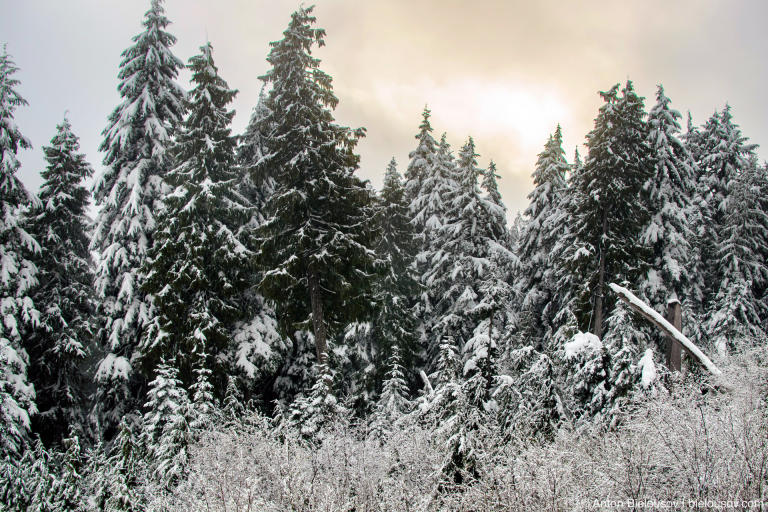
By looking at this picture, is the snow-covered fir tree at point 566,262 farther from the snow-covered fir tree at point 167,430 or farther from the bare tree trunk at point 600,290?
the snow-covered fir tree at point 167,430

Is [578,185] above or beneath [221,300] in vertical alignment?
above

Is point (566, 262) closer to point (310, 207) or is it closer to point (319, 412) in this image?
point (310, 207)

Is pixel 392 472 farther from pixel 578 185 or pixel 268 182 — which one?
pixel 578 185

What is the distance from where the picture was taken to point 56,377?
1623cm

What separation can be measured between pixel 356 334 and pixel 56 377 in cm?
1237

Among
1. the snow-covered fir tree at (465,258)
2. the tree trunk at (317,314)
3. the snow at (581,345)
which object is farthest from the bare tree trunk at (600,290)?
the tree trunk at (317,314)

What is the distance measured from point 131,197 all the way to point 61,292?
212 inches

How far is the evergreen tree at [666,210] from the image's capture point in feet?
60.4

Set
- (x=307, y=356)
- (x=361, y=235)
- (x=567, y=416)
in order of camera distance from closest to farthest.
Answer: (x=567, y=416), (x=361, y=235), (x=307, y=356)

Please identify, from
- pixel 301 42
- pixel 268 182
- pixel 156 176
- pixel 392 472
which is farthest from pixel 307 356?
pixel 301 42

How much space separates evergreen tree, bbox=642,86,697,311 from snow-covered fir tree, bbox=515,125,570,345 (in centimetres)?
419

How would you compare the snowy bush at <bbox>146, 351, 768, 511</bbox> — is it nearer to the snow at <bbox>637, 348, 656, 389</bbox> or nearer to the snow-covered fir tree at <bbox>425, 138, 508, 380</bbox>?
the snow at <bbox>637, 348, 656, 389</bbox>

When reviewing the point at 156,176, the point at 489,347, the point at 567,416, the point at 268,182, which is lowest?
the point at 567,416

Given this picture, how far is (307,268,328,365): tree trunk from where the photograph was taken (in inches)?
550
